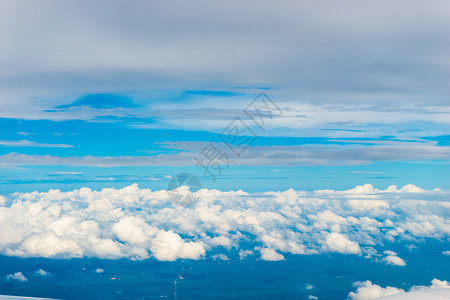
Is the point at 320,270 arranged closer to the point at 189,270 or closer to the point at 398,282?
the point at 398,282

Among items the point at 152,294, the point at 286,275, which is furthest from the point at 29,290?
the point at 286,275

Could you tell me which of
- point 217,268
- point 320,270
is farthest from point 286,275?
point 217,268

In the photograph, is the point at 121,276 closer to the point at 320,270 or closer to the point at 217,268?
the point at 217,268

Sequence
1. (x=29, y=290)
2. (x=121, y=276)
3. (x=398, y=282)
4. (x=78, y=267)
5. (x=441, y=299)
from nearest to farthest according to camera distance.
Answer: (x=441, y=299) < (x=29, y=290) < (x=398, y=282) < (x=121, y=276) < (x=78, y=267)

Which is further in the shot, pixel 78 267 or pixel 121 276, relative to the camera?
pixel 78 267

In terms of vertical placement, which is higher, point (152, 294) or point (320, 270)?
point (320, 270)

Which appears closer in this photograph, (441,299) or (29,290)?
(441,299)

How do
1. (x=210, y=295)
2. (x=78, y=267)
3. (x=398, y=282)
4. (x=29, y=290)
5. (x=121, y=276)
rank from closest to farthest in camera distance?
(x=29, y=290), (x=210, y=295), (x=398, y=282), (x=121, y=276), (x=78, y=267)

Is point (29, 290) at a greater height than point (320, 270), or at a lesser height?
lesser

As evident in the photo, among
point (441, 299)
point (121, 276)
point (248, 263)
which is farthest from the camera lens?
point (248, 263)
